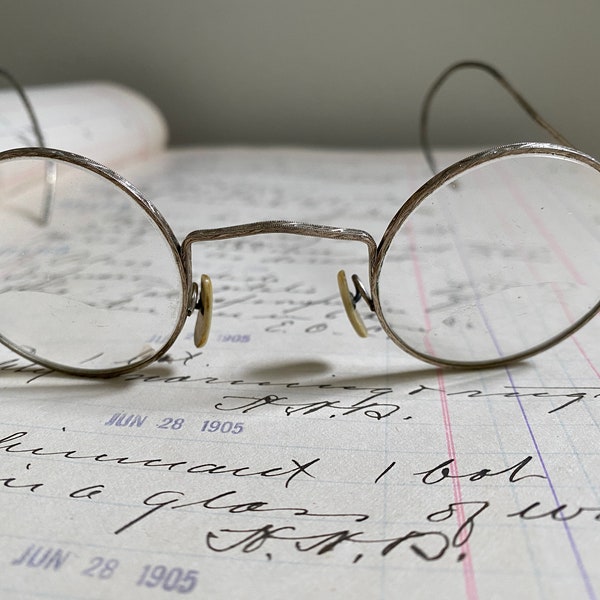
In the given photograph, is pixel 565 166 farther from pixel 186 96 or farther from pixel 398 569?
pixel 186 96

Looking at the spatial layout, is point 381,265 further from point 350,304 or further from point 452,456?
point 452,456

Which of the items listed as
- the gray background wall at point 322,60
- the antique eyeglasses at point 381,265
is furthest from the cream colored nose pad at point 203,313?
the gray background wall at point 322,60

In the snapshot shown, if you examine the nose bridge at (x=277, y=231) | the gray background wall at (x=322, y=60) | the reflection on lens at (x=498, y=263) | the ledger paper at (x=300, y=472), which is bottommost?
the ledger paper at (x=300, y=472)

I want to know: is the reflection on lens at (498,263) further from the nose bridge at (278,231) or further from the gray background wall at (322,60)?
the gray background wall at (322,60)

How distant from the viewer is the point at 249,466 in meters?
0.42

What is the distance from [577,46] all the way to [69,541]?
1226mm

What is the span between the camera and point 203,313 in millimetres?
535

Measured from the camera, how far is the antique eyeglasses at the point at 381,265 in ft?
1.72

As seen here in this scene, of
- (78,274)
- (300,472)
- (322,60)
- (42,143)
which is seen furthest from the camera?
(322,60)

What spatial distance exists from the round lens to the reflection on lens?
0.67 ft

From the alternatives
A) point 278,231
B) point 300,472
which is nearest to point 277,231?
point 278,231

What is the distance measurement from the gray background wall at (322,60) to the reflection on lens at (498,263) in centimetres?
44

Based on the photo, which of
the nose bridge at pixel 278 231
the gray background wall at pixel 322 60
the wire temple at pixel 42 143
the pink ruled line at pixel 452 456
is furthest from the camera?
the gray background wall at pixel 322 60

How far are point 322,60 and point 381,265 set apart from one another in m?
0.88
